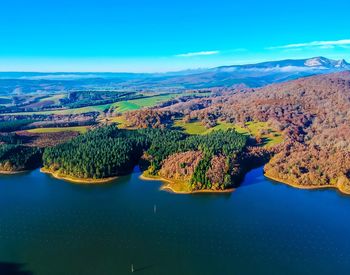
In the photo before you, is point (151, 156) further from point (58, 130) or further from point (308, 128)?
point (58, 130)

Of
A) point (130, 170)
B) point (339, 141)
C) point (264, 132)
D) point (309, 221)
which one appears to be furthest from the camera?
point (264, 132)

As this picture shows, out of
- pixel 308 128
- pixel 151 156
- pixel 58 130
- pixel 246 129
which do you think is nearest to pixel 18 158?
pixel 151 156

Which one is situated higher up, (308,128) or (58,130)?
(308,128)

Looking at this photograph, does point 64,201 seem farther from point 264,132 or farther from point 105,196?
point 264,132

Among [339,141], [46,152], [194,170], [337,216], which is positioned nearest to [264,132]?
[339,141]

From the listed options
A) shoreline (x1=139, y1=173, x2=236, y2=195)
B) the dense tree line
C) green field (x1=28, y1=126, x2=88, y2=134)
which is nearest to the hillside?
shoreline (x1=139, y1=173, x2=236, y2=195)

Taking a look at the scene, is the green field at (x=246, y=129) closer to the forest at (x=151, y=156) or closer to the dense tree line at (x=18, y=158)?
the forest at (x=151, y=156)
